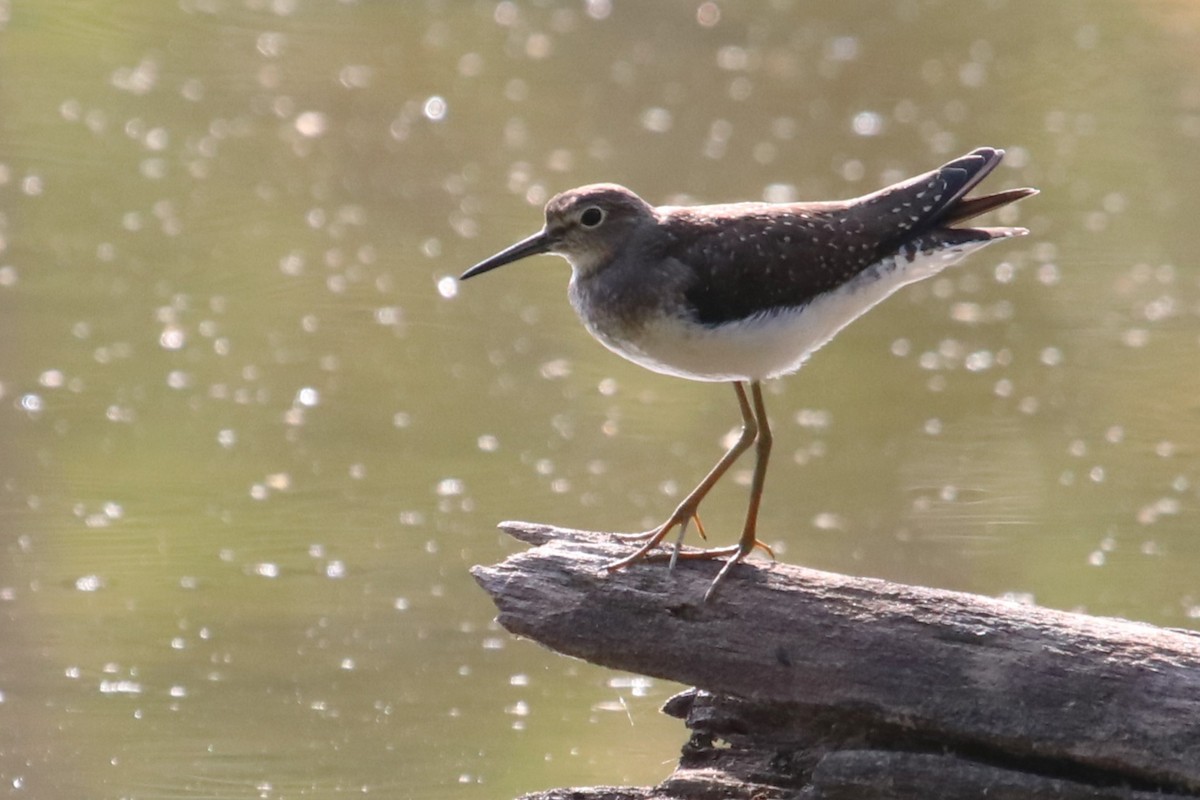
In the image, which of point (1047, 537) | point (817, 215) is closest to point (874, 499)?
point (1047, 537)

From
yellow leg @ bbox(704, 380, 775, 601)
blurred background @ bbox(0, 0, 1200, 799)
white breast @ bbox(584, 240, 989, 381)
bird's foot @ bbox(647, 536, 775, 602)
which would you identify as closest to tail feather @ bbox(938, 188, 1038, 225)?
white breast @ bbox(584, 240, 989, 381)

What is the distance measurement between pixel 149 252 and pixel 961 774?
659cm

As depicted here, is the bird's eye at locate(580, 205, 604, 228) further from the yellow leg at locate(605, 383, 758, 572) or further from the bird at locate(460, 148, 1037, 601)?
A: the yellow leg at locate(605, 383, 758, 572)

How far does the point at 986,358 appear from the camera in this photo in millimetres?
9039

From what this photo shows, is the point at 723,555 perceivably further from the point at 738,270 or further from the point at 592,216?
the point at 592,216

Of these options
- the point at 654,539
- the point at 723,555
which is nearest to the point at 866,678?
the point at 723,555

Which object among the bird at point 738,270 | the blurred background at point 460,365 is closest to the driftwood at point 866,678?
the bird at point 738,270

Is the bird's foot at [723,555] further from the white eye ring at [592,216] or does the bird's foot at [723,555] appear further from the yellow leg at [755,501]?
the white eye ring at [592,216]

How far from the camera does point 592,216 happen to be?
542 centimetres

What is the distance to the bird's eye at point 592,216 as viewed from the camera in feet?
17.7

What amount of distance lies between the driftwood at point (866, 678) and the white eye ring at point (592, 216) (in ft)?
3.13

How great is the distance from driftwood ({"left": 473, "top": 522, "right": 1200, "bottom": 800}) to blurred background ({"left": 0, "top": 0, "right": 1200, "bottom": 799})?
838 millimetres

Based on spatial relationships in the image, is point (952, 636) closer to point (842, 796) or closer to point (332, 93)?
point (842, 796)

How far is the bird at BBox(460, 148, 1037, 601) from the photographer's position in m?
5.18
